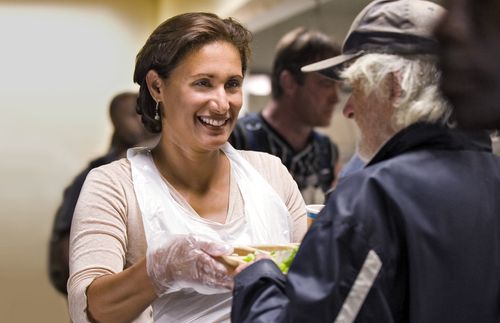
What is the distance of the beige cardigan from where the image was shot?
1.51m

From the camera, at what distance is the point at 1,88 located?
4.09 m

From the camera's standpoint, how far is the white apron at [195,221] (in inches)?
60.2

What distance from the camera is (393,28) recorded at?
1345mm

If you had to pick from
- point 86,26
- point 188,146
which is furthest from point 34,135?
point 188,146

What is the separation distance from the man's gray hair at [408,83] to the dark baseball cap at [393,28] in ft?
0.08

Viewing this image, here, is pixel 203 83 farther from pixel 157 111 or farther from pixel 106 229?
pixel 106 229

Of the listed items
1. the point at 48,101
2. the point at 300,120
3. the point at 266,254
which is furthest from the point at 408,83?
the point at 48,101

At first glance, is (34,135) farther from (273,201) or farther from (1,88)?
(273,201)

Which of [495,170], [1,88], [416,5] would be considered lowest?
[1,88]

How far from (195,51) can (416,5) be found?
510 millimetres

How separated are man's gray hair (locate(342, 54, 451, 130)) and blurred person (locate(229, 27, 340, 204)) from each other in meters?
1.25

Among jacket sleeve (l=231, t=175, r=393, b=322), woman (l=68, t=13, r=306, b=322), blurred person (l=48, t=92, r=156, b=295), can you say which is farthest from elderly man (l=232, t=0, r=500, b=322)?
blurred person (l=48, t=92, r=156, b=295)

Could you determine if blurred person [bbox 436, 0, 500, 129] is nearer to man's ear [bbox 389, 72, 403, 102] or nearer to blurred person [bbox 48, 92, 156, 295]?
man's ear [bbox 389, 72, 403, 102]

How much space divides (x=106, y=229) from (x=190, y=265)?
0.24m
